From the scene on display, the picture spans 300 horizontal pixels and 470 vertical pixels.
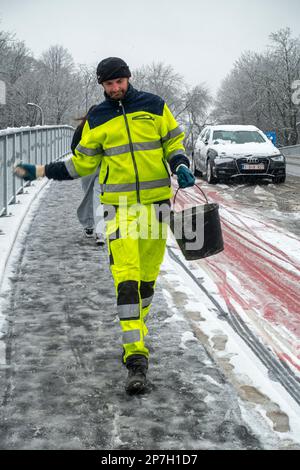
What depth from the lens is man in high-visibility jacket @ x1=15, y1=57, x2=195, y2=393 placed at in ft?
13.8

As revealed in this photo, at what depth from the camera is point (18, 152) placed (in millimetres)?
11930

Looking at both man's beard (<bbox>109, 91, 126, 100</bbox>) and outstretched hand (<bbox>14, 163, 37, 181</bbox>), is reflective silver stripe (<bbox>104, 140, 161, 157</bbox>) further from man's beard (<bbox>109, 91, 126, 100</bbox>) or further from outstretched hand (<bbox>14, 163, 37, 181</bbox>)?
outstretched hand (<bbox>14, 163, 37, 181</bbox>)

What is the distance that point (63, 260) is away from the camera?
7.87m

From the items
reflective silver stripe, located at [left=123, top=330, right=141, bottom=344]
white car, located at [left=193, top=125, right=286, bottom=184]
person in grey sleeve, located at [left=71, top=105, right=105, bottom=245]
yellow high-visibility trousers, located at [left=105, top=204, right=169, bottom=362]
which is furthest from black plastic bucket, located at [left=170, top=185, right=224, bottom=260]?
white car, located at [left=193, top=125, right=286, bottom=184]

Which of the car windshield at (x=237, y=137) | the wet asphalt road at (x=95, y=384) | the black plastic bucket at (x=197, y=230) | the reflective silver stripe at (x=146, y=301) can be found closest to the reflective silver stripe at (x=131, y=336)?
the wet asphalt road at (x=95, y=384)

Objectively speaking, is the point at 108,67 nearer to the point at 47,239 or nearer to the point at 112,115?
the point at 112,115

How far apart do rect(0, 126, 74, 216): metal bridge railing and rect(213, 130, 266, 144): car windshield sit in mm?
4533

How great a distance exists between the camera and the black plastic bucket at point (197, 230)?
4594mm

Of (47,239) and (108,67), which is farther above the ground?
(108,67)

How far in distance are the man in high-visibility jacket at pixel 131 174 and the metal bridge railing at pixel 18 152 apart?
3125 mm

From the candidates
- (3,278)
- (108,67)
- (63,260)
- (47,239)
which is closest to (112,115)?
(108,67)

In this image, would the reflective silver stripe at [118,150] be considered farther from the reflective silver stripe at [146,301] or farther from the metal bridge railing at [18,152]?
the metal bridge railing at [18,152]

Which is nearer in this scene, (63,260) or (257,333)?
(257,333)
